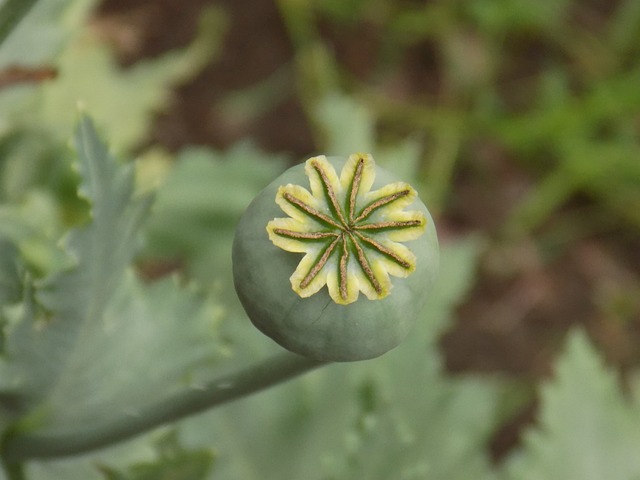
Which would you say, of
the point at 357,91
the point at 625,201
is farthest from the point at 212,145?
the point at 625,201

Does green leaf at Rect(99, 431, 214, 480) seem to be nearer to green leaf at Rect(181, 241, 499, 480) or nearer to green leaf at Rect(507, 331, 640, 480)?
green leaf at Rect(181, 241, 499, 480)

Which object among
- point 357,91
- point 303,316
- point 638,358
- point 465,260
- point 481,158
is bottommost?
point 303,316

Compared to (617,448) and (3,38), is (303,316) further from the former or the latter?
(617,448)

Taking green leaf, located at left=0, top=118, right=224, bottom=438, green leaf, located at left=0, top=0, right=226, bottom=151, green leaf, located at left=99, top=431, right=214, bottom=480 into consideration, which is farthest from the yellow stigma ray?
green leaf, located at left=0, top=0, right=226, bottom=151

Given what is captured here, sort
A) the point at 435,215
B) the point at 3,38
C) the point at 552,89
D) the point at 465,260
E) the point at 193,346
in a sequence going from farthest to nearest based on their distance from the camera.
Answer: the point at 552,89
the point at 435,215
the point at 465,260
the point at 193,346
the point at 3,38

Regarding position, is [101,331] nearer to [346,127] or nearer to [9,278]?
[9,278]

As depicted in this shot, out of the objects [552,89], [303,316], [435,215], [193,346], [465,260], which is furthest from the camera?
[552,89]
